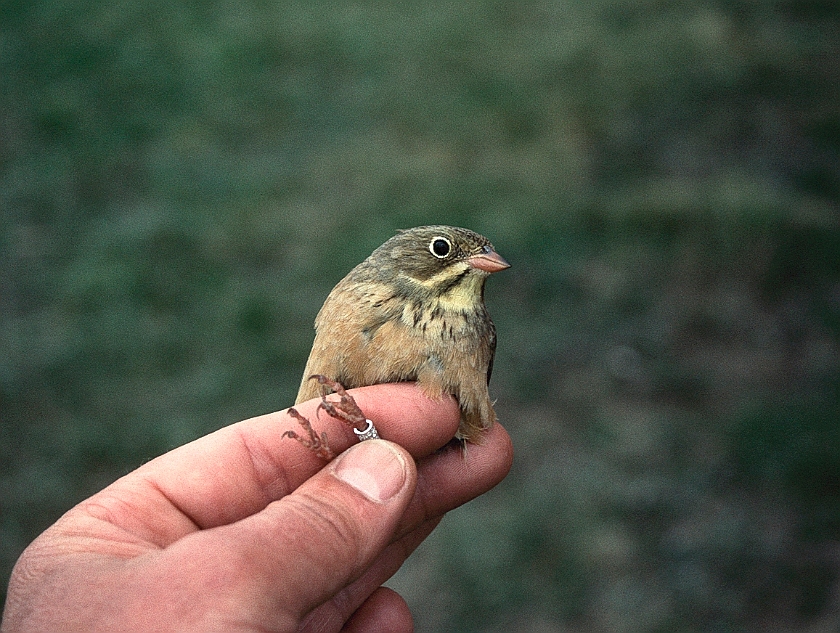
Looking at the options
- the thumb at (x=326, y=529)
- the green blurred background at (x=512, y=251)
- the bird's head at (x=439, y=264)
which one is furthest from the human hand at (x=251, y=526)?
the green blurred background at (x=512, y=251)

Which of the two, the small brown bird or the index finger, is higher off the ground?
the small brown bird

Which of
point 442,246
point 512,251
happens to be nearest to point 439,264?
point 442,246

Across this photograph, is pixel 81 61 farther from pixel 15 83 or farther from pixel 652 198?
pixel 652 198

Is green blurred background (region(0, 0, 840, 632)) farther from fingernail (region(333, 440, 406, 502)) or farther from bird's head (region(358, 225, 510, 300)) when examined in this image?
fingernail (region(333, 440, 406, 502))

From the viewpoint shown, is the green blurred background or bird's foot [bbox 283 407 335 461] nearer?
bird's foot [bbox 283 407 335 461]

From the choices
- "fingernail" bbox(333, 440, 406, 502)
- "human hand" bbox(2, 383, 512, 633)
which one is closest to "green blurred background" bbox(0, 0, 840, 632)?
"human hand" bbox(2, 383, 512, 633)
